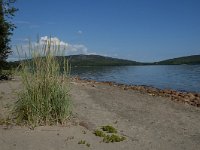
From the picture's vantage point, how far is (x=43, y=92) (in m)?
10.3

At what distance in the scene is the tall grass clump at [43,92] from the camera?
1014 cm

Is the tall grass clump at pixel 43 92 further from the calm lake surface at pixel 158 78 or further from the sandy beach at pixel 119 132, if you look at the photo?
the calm lake surface at pixel 158 78

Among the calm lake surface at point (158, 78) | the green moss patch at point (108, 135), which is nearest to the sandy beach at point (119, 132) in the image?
the green moss patch at point (108, 135)

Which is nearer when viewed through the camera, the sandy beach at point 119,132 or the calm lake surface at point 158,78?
the sandy beach at point 119,132

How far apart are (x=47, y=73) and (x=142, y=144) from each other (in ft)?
11.1

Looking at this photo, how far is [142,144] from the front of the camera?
9281 millimetres

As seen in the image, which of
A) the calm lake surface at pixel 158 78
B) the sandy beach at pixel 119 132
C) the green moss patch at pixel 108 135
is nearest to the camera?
the sandy beach at pixel 119 132

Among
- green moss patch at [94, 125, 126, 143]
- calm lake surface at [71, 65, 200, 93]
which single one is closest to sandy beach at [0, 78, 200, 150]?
green moss patch at [94, 125, 126, 143]

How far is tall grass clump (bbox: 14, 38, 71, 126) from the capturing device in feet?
33.3

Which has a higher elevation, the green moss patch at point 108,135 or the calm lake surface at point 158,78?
the green moss patch at point 108,135

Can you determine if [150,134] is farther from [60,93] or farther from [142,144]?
[60,93]

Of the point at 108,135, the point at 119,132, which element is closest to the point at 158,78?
the point at 119,132

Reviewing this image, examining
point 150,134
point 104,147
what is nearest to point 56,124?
point 104,147

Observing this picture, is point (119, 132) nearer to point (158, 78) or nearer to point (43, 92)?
point (43, 92)
